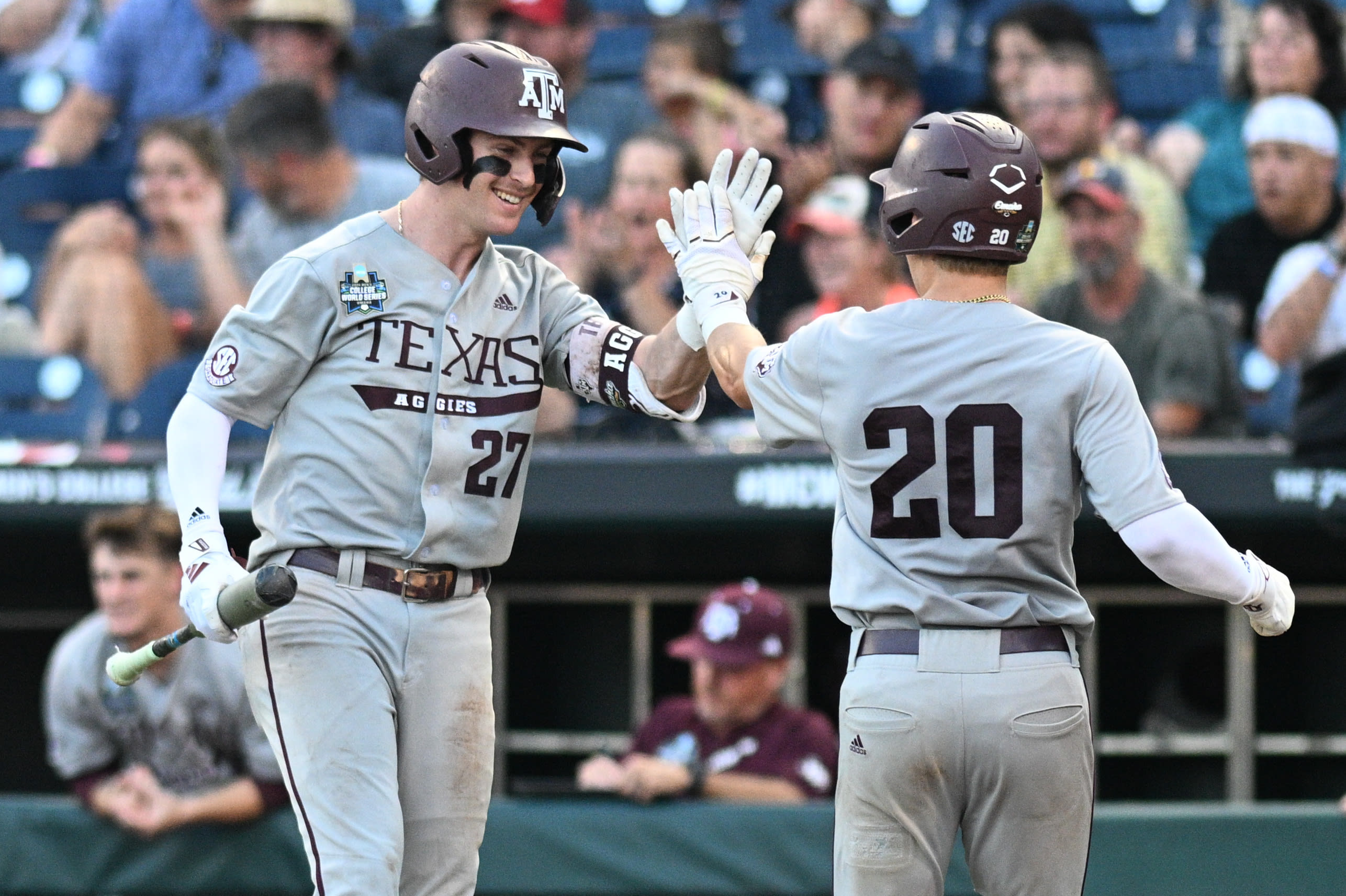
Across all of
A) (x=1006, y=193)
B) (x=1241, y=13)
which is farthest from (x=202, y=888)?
(x=1241, y=13)

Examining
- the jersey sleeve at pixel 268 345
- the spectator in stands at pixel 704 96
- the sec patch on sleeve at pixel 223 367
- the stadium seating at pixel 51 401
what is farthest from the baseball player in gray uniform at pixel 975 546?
the stadium seating at pixel 51 401

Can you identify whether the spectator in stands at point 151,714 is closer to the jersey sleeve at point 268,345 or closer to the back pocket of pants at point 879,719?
the jersey sleeve at point 268,345

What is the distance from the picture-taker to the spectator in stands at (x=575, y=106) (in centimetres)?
650

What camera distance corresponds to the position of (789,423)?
10.2 feet

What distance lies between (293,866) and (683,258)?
8.80ft

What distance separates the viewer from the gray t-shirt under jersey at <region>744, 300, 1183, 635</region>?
292cm

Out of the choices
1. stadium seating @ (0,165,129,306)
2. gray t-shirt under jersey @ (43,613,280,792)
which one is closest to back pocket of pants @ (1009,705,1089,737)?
gray t-shirt under jersey @ (43,613,280,792)

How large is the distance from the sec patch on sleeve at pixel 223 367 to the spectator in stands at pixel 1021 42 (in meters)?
3.84

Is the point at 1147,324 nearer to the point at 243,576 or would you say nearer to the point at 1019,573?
the point at 1019,573

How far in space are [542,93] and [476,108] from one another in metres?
0.14

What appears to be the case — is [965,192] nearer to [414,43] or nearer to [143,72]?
[414,43]

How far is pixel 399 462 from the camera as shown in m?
3.30

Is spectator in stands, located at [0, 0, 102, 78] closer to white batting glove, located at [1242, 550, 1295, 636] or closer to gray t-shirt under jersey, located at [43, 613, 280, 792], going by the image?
gray t-shirt under jersey, located at [43, 613, 280, 792]

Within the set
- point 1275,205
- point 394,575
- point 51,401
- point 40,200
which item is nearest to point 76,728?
point 51,401
